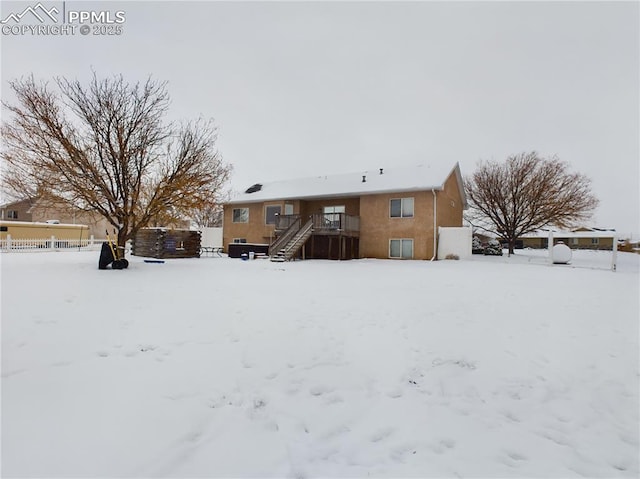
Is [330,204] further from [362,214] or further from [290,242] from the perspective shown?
[290,242]

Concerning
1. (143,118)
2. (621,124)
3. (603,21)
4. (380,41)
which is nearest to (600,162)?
(621,124)

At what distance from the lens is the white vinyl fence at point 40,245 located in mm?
19703

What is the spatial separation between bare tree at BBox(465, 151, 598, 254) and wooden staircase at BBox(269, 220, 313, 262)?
19410mm

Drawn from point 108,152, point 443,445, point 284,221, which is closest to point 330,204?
point 284,221

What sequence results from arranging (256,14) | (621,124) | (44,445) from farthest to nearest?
(621,124)
(256,14)
(44,445)

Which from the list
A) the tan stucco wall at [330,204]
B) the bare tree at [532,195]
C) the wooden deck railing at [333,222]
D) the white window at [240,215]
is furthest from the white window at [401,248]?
the bare tree at [532,195]

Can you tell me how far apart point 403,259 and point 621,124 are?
48.7ft

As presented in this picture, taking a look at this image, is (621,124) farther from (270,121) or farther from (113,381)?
(113,381)

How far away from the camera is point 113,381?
325cm

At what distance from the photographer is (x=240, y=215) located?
25078mm

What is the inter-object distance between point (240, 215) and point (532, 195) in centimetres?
2455

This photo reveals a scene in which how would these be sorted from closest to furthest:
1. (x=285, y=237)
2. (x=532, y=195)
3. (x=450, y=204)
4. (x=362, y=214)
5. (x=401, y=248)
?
1. (x=285, y=237)
2. (x=401, y=248)
3. (x=362, y=214)
4. (x=450, y=204)
5. (x=532, y=195)

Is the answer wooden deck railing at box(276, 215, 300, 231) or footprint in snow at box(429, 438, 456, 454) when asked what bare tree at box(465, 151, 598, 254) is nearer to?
wooden deck railing at box(276, 215, 300, 231)

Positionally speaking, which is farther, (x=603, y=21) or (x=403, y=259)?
(x=403, y=259)
